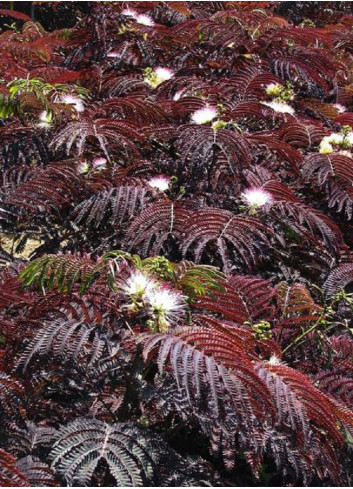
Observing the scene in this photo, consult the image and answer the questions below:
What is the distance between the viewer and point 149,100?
2.78 m

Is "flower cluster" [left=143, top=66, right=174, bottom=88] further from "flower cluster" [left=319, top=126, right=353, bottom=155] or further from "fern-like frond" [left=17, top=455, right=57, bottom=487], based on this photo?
"fern-like frond" [left=17, top=455, right=57, bottom=487]

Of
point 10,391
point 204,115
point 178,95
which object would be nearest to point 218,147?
point 204,115

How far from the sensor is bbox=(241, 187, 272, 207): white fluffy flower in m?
2.18

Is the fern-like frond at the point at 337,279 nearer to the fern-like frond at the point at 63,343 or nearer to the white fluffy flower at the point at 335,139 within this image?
the white fluffy flower at the point at 335,139

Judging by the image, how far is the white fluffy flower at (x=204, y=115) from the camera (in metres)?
2.42

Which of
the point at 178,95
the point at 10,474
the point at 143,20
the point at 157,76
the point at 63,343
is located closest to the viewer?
the point at 10,474

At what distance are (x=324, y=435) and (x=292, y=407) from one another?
0.62 feet

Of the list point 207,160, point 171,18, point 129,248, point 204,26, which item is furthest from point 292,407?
point 171,18

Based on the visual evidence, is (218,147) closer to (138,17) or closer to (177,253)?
(177,253)

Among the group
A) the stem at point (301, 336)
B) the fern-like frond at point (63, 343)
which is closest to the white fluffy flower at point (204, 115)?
the stem at point (301, 336)

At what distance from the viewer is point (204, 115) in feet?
7.96

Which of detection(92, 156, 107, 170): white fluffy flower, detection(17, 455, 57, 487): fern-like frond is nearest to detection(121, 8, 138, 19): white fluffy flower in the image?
detection(92, 156, 107, 170): white fluffy flower

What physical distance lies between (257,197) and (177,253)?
317 mm

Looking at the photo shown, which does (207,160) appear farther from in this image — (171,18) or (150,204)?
(171,18)
